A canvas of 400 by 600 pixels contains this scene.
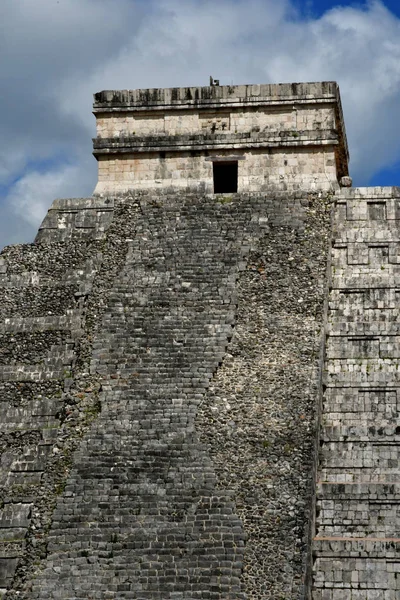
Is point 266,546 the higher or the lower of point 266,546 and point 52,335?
the lower

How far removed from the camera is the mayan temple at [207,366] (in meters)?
16.3

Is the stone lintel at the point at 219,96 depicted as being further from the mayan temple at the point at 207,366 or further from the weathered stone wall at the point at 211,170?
the weathered stone wall at the point at 211,170

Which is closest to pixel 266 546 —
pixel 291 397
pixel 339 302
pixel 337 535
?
pixel 337 535

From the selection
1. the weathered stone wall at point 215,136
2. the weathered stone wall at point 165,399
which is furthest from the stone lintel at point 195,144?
the weathered stone wall at point 165,399

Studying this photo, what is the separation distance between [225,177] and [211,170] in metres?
1.07

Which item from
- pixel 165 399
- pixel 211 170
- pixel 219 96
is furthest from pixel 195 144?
pixel 165 399

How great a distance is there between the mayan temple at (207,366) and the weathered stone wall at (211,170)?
1.6 inches

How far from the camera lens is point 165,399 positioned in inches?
706

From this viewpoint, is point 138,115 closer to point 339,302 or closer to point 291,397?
point 339,302

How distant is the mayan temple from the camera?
16266 mm

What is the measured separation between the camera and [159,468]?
17.0 metres

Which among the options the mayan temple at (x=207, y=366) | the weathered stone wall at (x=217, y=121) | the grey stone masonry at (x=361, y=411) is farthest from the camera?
the weathered stone wall at (x=217, y=121)

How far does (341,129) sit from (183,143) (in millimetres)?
3254

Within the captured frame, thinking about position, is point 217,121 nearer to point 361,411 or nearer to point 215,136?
point 215,136
